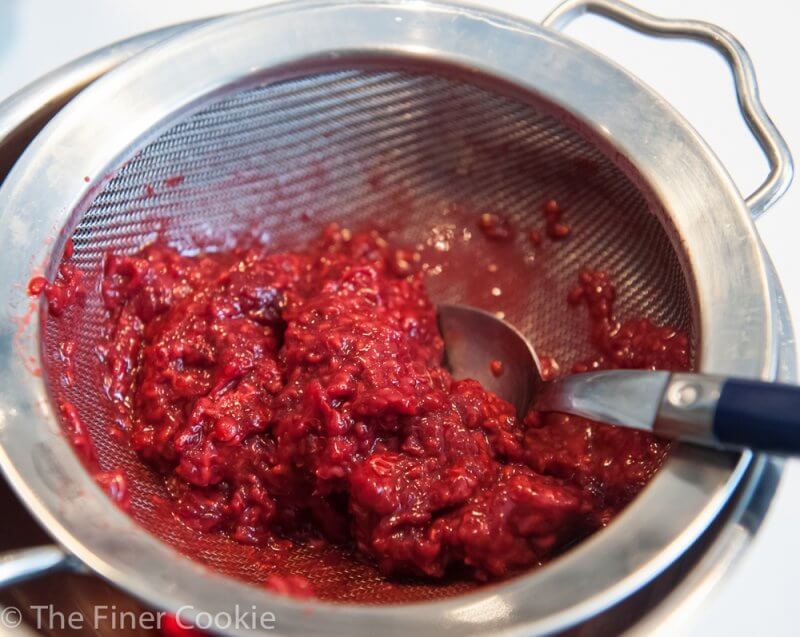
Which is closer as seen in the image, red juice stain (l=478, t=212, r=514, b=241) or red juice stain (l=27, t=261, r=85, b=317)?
red juice stain (l=27, t=261, r=85, b=317)

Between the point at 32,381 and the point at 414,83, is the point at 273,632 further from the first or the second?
the point at 414,83

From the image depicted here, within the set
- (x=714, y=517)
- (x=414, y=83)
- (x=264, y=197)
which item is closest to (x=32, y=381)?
(x=264, y=197)

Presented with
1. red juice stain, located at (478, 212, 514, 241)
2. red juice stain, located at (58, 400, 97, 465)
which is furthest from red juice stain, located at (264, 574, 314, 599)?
red juice stain, located at (478, 212, 514, 241)

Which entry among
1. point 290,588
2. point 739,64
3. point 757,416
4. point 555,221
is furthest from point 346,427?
point 739,64

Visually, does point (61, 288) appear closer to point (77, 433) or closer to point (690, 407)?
point (77, 433)

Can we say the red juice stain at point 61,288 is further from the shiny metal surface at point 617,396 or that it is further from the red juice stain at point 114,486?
the shiny metal surface at point 617,396

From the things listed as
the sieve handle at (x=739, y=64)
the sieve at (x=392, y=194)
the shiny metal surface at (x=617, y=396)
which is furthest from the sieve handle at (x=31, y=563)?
the sieve handle at (x=739, y=64)

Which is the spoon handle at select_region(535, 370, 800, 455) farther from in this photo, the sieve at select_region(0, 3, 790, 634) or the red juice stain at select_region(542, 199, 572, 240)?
the red juice stain at select_region(542, 199, 572, 240)
